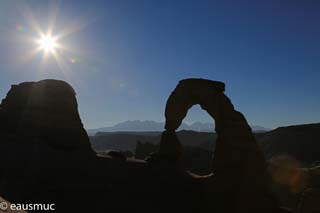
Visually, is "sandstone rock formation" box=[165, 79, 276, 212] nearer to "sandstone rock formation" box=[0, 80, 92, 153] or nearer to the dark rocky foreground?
the dark rocky foreground

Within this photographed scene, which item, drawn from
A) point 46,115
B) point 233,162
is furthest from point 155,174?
point 46,115

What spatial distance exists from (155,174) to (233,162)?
6.28 m

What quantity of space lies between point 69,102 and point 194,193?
18748mm

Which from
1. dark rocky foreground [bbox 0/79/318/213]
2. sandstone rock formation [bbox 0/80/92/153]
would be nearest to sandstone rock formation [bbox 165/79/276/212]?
dark rocky foreground [bbox 0/79/318/213]

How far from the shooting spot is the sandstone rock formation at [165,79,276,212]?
70.4ft

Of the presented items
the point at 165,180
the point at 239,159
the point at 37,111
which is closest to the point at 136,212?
the point at 165,180

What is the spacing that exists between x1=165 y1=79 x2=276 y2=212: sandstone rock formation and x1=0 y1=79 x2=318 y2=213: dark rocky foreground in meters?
0.07

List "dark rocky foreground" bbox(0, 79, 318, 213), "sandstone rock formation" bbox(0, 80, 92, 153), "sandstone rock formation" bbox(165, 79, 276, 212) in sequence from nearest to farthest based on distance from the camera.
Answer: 1. "dark rocky foreground" bbox(0, 79, 318, 213)
2. "sandstone rock formation" bbox(165, 79, 276, 212)
3. "sandstone rock formation" bbox(0, 80, 92, 153)

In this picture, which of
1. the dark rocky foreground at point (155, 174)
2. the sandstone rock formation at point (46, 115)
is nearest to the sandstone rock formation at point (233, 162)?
the dark rocky foreground at point (155, 174)

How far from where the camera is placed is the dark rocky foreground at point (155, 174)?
1953cm

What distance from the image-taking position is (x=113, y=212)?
17938mm

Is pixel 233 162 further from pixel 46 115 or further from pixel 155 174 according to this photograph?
pixel 46 115

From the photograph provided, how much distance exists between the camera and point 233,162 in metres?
23.1

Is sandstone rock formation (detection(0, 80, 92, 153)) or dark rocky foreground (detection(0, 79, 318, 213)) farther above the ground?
sandstone rock formation (detection(0, 80, 92, 153))
